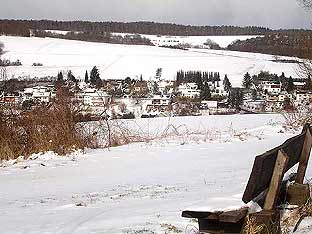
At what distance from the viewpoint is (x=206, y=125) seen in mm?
16547

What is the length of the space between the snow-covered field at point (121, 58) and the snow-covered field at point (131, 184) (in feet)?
179

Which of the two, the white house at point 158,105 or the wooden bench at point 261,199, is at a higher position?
the wooden bench at point 261,199

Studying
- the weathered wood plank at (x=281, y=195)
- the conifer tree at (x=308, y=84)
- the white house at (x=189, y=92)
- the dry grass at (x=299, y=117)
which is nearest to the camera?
the weathered wood plank at (x=281, y=195)

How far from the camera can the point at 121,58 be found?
285ft

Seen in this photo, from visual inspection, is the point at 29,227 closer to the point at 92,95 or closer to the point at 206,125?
the point at 92,95

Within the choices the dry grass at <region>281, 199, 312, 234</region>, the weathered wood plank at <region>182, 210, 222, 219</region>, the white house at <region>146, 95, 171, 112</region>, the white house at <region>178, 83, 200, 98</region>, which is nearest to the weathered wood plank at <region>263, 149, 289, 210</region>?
the dry grass at <region>281, 199, 312, 234</region>

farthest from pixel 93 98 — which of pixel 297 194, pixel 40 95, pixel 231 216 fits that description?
pixel 231 216

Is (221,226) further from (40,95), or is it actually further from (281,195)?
(40,95)

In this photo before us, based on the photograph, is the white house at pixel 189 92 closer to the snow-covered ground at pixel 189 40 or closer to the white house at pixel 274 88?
the white house at pixel 274 88

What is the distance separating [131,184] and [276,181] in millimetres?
4042

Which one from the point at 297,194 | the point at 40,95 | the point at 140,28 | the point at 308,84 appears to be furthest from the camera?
the point at 140,28

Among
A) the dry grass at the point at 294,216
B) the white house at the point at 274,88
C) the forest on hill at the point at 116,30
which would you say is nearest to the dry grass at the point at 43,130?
the dry grass at the point at 294,216

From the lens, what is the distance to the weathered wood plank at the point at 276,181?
4.04m

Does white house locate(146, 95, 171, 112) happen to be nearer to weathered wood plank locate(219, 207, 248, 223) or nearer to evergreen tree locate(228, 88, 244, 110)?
evergreen tree locate(228, 88, 244, 110)
